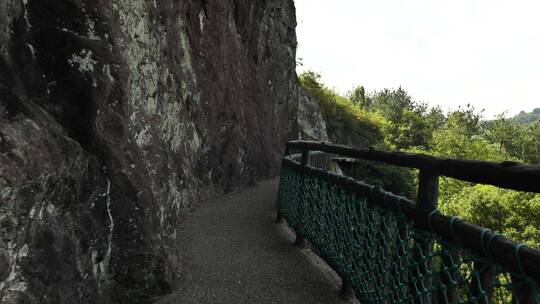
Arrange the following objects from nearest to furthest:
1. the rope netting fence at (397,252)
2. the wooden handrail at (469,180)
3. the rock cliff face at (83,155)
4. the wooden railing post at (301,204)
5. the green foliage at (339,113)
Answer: the wooden handrail at (469,180) → the rope netting fence at (397,252) → the rock cliff face at (83,155) → the wooden railing post at (301,204) → the green foliage at (339,113)

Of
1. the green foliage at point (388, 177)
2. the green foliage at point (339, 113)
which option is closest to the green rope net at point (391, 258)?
the green foliage at point (388, 177)

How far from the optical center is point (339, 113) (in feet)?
93.5

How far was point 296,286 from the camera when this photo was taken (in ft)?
13.5

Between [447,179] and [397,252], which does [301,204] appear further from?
[447,179]

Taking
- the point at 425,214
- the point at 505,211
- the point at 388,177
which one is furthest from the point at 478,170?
the point at 388,177

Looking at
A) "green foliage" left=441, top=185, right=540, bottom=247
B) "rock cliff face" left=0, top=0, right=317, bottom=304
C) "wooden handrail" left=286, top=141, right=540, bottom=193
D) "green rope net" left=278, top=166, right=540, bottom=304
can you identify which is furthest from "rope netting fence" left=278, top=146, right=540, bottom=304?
"green foliage" left=441, top=185, right=540, bottom=247

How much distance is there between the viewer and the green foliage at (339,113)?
27.6m

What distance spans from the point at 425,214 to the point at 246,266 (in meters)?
2.55

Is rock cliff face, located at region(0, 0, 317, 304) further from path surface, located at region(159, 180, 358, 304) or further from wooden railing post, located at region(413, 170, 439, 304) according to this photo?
wooden railing post, located at region(413, 170, 439, 304)

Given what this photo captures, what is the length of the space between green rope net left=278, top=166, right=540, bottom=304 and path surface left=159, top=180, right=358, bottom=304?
0.91ft

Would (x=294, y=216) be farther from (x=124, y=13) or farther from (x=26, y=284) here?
(x=26, y=284)

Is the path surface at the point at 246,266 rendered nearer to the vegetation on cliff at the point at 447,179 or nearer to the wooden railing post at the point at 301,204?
the wooden railing post at the point at 301,204

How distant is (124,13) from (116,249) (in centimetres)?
248

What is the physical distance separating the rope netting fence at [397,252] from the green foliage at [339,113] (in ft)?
73.6
